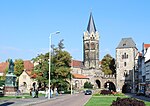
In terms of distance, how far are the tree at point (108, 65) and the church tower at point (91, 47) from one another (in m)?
5.91

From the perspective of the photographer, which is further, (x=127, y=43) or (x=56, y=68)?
(x=127, y=43)

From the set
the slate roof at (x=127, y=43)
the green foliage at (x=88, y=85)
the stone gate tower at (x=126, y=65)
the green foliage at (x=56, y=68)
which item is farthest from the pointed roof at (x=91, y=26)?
the green foliage at (x=56, y=68)

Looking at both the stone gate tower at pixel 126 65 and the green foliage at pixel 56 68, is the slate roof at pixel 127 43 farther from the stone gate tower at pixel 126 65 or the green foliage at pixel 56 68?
the green foliage at pixel 56 68

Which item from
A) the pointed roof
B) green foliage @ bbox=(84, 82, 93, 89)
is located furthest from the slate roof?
the pointed roof

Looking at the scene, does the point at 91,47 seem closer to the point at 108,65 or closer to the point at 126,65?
the point at 108,65

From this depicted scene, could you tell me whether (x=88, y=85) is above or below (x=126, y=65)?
below

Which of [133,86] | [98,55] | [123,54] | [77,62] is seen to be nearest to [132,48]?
[123,54]

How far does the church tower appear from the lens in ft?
497

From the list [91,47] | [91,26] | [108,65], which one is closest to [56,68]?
[108,65]

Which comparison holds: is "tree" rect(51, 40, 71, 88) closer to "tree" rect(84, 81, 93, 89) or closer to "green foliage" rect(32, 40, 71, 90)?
"green foliage" rect(32, 40, 71, 90)

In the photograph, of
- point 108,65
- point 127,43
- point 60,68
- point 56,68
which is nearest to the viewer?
point 60,68

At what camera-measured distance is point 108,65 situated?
144750mm

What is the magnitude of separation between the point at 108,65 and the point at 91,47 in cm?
1294

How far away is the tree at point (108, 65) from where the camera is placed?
142250mm
